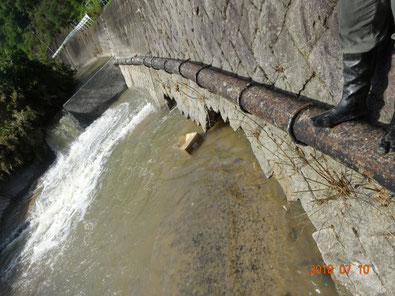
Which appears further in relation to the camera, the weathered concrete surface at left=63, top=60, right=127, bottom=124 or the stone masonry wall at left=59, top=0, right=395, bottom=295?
the weathered concrete surface at left=63, top=60, right=127, bottom=124

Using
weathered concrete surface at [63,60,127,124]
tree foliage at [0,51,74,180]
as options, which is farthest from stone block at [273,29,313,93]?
tree foliage at [0,51,74,180]

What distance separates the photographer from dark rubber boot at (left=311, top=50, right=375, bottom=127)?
1237mm

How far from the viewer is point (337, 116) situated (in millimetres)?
1272

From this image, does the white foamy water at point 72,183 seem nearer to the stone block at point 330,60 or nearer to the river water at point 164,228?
the river water at point 164,228

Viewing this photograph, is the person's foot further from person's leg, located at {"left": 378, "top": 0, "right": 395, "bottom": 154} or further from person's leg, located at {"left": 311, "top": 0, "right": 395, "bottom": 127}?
person's leg, located at {"left": 378, "top": 0, "right": 395, "bottom": 154}

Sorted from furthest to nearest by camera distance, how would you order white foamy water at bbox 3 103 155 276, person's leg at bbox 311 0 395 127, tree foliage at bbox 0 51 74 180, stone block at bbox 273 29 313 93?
tree foliage at bbox 0 51 74 180
white foamy water at bbox 3 103 155 276
stone block at bbox 273 29 313 93
person's leg at bbox 311 0 395 127

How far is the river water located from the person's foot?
129 cm

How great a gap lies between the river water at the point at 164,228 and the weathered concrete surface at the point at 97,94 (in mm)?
2725

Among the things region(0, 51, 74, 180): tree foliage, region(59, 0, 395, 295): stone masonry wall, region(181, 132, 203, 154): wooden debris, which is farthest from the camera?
region(0, 51, 74, 180): tree foliage

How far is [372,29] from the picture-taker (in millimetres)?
1142
